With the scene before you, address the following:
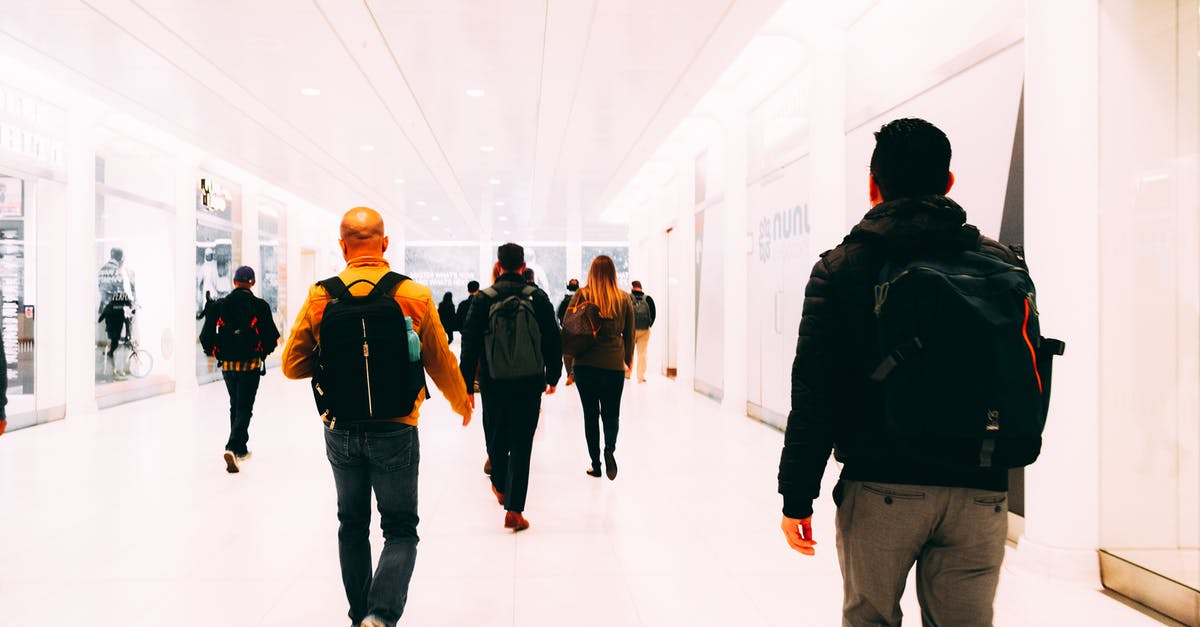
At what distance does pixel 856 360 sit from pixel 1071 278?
8.58 ft

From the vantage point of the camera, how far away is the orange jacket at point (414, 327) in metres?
2.52

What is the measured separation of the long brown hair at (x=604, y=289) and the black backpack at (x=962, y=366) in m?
3.85

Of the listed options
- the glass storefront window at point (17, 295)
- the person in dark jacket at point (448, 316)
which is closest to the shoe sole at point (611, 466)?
the person in dark jacket at point (448, 316)

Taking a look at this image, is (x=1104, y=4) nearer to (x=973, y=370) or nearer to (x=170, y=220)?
(x=973, y=370)

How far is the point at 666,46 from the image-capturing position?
675 cm

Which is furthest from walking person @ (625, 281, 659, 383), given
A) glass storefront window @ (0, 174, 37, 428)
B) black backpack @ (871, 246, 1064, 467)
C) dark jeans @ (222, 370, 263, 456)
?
black backpack @ (871, 246, 1064, 467)

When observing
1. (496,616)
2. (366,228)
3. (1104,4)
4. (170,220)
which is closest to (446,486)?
(496,616)

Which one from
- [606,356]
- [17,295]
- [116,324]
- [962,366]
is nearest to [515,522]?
[606,356]

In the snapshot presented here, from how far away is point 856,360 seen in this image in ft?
5.03

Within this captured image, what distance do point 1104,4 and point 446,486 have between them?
488cm

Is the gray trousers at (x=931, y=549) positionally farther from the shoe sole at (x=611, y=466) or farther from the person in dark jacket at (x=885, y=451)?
the shoe sole at (x=611, y=466)

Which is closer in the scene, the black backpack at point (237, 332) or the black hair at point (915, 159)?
the black hair at point (915, 159)

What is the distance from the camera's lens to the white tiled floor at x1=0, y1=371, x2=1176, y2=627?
3160mm

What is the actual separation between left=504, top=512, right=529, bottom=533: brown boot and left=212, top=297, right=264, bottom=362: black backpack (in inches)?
115
